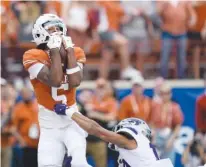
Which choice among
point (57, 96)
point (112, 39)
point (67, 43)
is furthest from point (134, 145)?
point (112, 39)

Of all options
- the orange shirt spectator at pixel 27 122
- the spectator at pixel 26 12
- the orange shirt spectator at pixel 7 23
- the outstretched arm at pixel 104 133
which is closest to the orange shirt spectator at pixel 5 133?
the orange shirt spectator at pixel 27 122

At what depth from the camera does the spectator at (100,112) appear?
1231 centimetres

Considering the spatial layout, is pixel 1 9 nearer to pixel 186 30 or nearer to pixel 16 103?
pixel 16 103

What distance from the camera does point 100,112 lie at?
41.0ft

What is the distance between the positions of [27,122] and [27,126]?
0.18ft

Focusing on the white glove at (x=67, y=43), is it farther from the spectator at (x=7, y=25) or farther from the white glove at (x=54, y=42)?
the spectator at (x=7, y=25)

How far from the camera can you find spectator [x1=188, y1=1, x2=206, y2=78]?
14.8 metres

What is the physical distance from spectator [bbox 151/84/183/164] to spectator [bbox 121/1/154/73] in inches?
72.5

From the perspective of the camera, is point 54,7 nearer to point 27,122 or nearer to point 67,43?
point 27,122

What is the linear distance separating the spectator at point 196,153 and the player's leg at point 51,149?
3.20 m

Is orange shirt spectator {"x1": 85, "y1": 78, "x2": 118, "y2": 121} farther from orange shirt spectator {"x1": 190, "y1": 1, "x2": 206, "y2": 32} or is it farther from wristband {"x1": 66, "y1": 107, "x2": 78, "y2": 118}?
wristband {"x1": 66, "y1": 107, "x2": 78, "y2": 118}

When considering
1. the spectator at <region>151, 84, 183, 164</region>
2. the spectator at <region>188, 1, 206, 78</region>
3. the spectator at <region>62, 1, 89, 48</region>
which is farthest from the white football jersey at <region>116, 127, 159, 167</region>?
the spectator at <region>188, 1, 206, 78</region>

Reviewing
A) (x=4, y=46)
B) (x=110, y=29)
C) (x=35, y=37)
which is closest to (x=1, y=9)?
(x=4, y=46)

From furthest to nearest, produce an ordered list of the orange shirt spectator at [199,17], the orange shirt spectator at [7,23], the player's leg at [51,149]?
1. the orange shirt spectator at [199,17]
2. the orange shirt spectator at [7,23]
3. the player's leg at [51,149]
